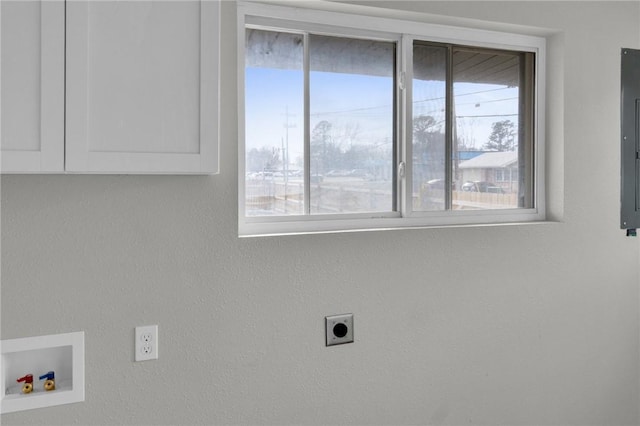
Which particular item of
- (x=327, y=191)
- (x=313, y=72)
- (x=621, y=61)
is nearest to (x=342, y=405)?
(x=327, y=191)

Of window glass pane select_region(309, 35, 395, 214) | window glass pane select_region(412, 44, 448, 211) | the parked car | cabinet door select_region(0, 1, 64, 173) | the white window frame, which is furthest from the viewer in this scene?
the parked car

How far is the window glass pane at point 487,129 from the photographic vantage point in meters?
2.08

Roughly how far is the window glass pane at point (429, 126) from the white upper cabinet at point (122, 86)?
95 centimetres

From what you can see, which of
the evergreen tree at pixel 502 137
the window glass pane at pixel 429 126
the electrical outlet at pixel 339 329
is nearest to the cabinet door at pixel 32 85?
the electrical outlet at pixel 339 329

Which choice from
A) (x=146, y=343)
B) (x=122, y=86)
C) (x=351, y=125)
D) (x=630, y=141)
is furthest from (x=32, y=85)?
(x=630, y=141)

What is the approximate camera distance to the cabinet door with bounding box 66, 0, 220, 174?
120 cm

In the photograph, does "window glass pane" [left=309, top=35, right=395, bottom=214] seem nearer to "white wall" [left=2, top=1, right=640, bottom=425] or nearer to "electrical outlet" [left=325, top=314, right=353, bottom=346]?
"white wall" [left=2, top=1, right=640, bottom=425]

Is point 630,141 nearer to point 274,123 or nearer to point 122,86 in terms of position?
point 274,123

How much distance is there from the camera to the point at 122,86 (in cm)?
124

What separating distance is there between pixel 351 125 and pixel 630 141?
1.30 metres

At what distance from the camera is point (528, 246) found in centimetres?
206

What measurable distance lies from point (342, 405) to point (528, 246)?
995 millimetres

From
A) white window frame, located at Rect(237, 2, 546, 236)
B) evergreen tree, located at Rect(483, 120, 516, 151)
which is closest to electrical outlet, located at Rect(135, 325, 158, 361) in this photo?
white window frame, located at Rect(237, 2, 546, 236)

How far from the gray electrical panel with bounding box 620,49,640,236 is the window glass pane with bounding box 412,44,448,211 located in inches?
33.0
